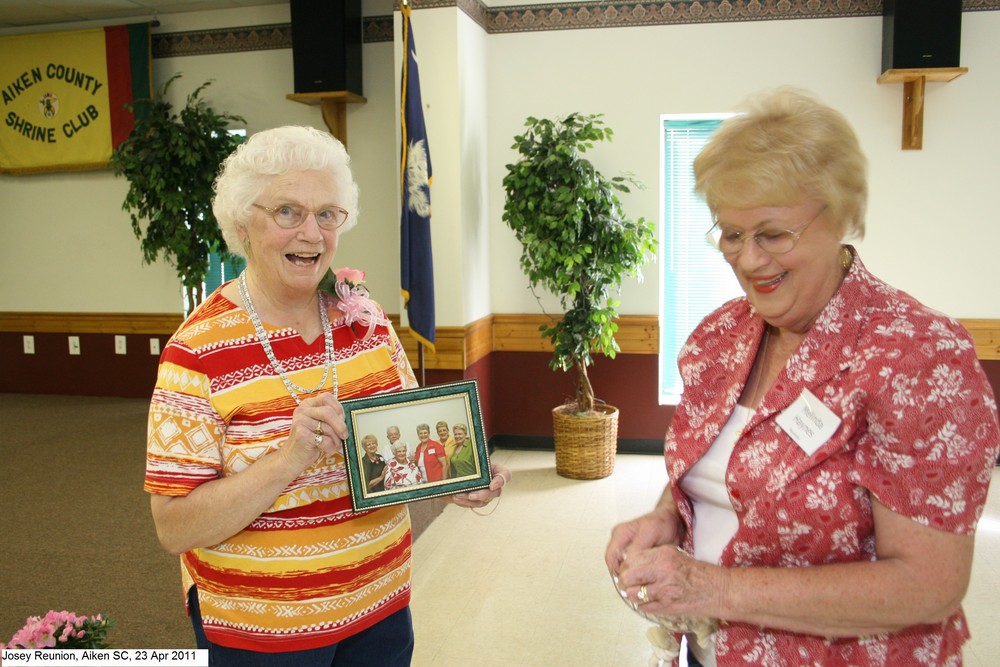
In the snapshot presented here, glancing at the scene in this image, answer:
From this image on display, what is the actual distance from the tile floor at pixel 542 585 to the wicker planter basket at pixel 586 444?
9cm

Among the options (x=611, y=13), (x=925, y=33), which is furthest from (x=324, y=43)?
(x=925, y=33)

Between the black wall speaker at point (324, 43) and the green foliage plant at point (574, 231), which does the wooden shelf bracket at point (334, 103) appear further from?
the green foliage plant at point (574, 231)

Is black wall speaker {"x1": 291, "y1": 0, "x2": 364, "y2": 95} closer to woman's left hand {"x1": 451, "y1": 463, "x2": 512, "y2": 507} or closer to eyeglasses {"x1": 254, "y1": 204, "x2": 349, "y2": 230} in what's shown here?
eyeglasses {"x1": 254, "y1": 204, "x2": 349, "y2": 230}

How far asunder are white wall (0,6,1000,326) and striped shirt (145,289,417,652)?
3222mm

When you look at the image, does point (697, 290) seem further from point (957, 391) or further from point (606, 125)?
point (957, 391)

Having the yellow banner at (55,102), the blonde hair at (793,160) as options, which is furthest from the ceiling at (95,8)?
the blonde hair at (793,160)

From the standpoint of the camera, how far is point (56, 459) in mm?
4754

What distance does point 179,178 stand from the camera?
16.6 feet

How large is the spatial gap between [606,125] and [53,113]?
4046 millimetres

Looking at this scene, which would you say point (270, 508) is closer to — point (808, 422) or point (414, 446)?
point (414, 446)

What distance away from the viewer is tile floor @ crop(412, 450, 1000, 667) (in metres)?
2.88

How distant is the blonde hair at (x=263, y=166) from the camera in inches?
59.4

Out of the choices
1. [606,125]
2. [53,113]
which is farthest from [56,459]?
[606,125]

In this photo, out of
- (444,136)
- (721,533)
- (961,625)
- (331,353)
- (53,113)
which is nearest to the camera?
(961,625)
